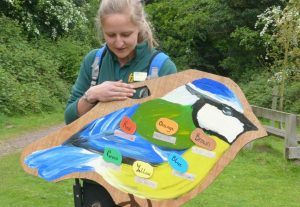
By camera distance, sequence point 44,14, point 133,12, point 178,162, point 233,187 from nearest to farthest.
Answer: point 178,162 < point 133,12 < point 233,187 < point 44,14

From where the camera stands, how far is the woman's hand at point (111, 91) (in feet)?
6.99

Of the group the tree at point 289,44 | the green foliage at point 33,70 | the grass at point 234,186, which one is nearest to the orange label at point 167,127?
the grass at point 234,186

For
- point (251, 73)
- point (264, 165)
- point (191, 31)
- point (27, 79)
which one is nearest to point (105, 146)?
point (264, 165)

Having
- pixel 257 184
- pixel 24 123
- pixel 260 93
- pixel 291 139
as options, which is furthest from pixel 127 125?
pixel 260 93

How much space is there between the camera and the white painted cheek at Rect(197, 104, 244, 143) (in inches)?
82.6

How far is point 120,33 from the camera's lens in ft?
7.21

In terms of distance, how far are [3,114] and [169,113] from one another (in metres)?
9.72

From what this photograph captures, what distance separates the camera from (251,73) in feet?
71.6

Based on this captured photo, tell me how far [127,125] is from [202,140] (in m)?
0.29

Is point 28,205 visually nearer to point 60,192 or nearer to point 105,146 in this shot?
point 60,192

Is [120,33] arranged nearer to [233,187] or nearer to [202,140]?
[202,140]

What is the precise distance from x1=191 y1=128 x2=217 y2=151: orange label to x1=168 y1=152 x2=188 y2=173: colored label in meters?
0.08

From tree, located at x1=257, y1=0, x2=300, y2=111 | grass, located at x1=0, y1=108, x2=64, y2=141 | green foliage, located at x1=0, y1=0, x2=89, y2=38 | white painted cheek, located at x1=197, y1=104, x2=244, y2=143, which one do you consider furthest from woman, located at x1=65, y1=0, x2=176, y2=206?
green foliage, located at x1=0, y1=0, x2=89, y2=38

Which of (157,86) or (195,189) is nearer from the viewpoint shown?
(195,189)
